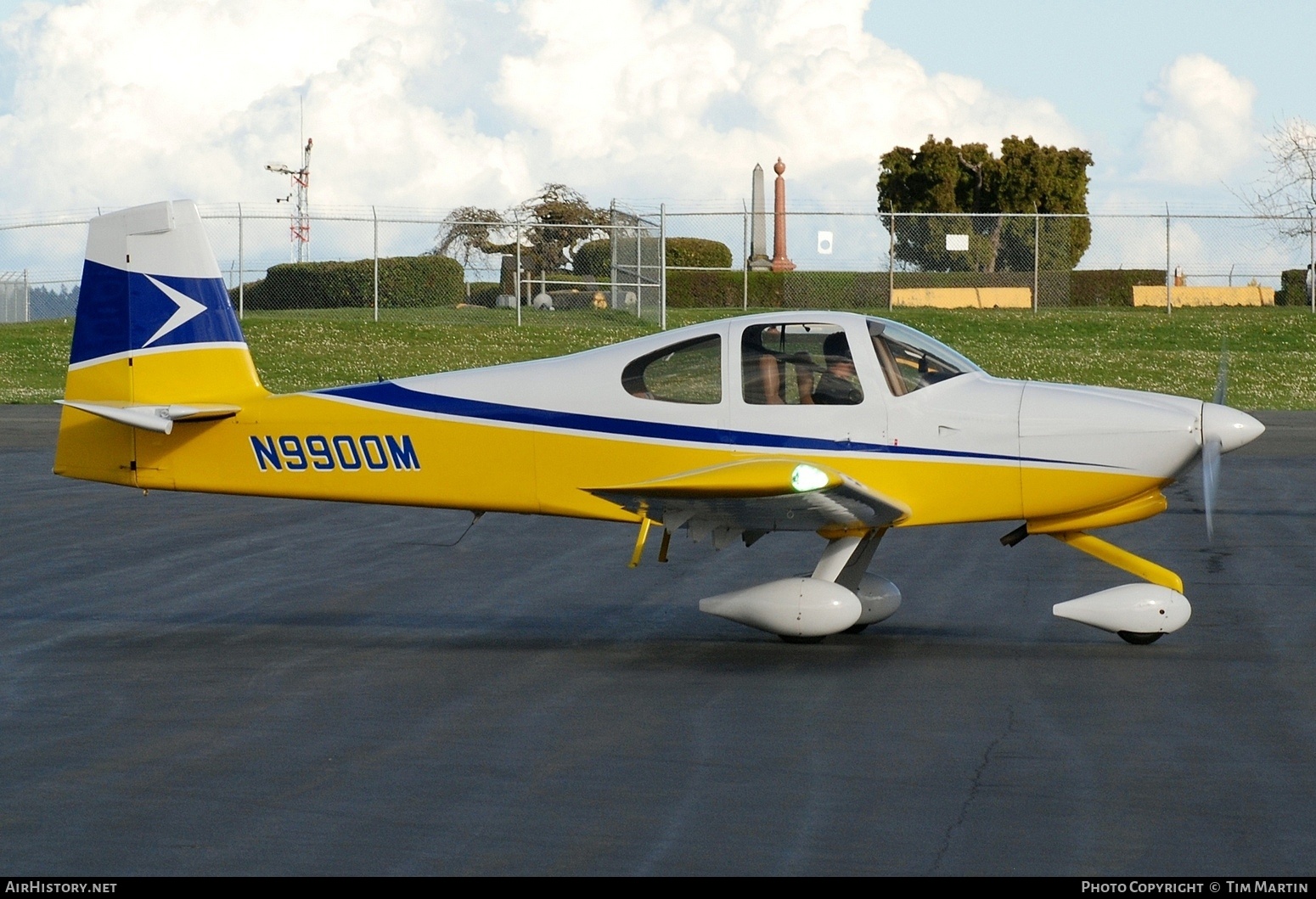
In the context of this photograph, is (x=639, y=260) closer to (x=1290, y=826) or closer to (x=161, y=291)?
(x=161, y=291)

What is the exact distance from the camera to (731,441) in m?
9.92

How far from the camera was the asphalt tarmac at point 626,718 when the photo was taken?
5941mm

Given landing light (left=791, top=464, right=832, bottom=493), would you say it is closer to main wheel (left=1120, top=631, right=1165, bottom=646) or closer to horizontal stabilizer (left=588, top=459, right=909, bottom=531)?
horizontal stabilizer (left=588, top=459, right=909, bottom=531)

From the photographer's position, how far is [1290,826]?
6102mm

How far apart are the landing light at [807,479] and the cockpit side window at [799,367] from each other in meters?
0.72

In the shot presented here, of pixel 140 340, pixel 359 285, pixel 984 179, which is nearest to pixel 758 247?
pixel 359 285

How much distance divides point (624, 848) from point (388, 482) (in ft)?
15.8

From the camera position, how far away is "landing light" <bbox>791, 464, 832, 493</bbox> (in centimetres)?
917

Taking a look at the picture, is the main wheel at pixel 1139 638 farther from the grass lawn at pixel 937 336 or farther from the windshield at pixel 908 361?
the grass lawn at pixel 937 336

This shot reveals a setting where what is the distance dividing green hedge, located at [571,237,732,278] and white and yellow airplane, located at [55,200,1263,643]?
35218mm

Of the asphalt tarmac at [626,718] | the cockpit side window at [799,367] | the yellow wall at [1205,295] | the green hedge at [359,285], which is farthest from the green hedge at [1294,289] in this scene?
the cockpit side window at [799,367]

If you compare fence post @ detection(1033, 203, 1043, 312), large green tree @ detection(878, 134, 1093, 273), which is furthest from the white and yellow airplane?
large green tree @ detection(878, 134, 1093, 273)
